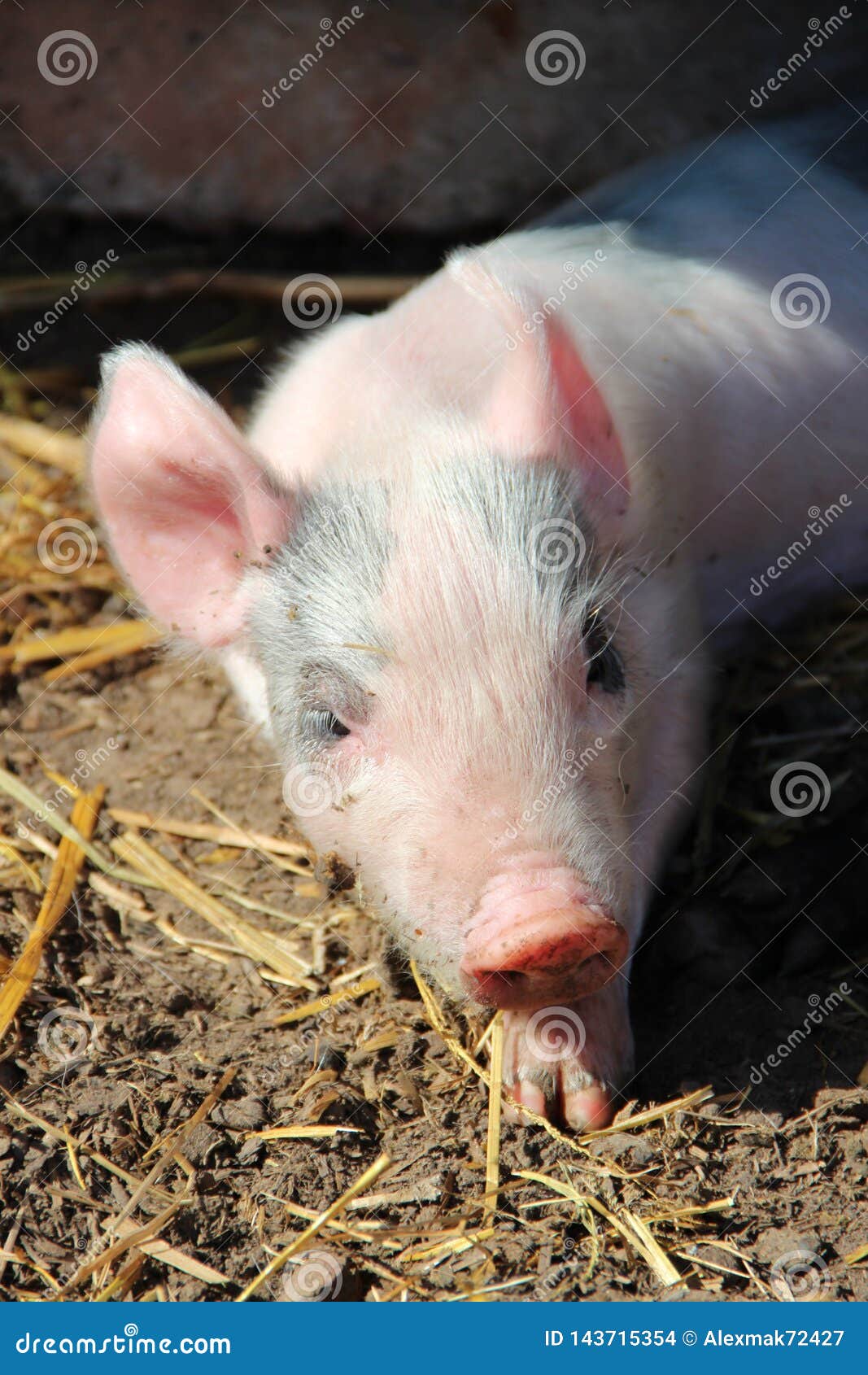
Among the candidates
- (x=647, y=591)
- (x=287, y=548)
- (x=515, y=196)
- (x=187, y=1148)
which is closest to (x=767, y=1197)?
(x=187, y=1148)

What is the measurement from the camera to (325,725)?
2.73 metres

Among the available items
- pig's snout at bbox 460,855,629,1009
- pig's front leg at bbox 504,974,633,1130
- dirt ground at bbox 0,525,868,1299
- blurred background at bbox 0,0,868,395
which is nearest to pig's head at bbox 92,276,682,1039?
pig's snout at bbox 460,855,629,1009

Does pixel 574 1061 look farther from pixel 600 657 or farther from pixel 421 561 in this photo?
pixel 421 561

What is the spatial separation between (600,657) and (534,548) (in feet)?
0.90

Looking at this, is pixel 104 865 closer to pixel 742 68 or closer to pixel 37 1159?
pixel 37 1159

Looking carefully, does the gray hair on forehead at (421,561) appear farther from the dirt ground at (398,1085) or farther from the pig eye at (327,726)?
the dirt ground at (398,1085)

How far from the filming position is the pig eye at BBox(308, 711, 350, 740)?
2.71 metres

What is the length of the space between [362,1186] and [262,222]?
4150mm

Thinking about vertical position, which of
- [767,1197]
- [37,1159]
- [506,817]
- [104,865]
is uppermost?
[506,817]

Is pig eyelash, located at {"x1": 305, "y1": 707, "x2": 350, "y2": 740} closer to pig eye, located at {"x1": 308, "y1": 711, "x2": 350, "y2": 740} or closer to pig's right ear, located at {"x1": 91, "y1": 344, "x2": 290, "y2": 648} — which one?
pig eye, located at {"x1": 308, "y1": 711, "x2": 350, "y2": 740}

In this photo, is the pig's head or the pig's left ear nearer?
the pig's head

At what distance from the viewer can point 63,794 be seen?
3.59 m

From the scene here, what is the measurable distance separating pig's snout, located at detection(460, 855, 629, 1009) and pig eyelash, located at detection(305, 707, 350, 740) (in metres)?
0.54

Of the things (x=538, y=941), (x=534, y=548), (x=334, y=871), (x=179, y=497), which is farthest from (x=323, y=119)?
(x=538, y=941)
